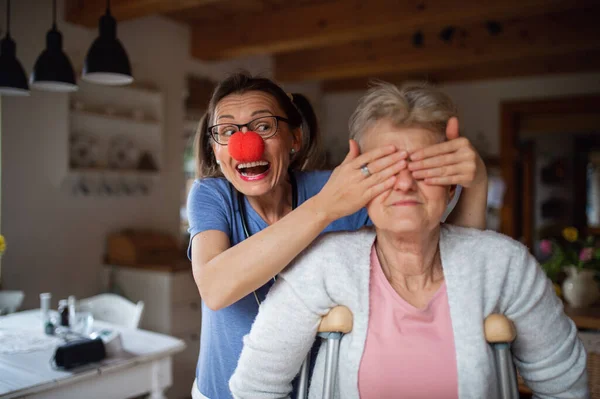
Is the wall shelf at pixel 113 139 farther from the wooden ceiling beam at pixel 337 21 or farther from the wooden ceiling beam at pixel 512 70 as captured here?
the wooden ceiling beam at pixel 512 70

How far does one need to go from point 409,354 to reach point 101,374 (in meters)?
1.35

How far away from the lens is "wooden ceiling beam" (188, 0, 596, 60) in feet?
11.2

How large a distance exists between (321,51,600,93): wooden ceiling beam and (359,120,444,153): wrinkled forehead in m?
4.67

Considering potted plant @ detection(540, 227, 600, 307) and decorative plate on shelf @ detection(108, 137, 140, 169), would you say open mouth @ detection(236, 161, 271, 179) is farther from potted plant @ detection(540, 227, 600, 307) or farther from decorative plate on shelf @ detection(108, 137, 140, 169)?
decorative plate on shelf @ detection(108, 137, 140, 169)

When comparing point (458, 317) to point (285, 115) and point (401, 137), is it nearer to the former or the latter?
point (401, 137)

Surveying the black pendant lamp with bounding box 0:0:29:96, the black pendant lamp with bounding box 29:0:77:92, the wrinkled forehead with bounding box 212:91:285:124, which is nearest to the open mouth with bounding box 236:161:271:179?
the wrinkled forehead with bounding box 212:91:285:124

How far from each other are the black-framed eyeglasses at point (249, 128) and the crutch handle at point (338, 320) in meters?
0.51

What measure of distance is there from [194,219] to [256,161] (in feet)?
0.71

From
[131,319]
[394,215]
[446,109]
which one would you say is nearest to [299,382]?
[394,215]

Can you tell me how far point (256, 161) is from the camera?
1324mm

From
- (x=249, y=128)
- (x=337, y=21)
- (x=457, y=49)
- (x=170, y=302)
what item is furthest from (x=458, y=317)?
(x=457, y=49)

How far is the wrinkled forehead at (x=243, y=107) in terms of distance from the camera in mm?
1352

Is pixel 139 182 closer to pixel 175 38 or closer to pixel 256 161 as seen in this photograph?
pixel 175 38

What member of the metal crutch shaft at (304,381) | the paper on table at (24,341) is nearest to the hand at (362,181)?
the metal crutch shaft at (304,381)
